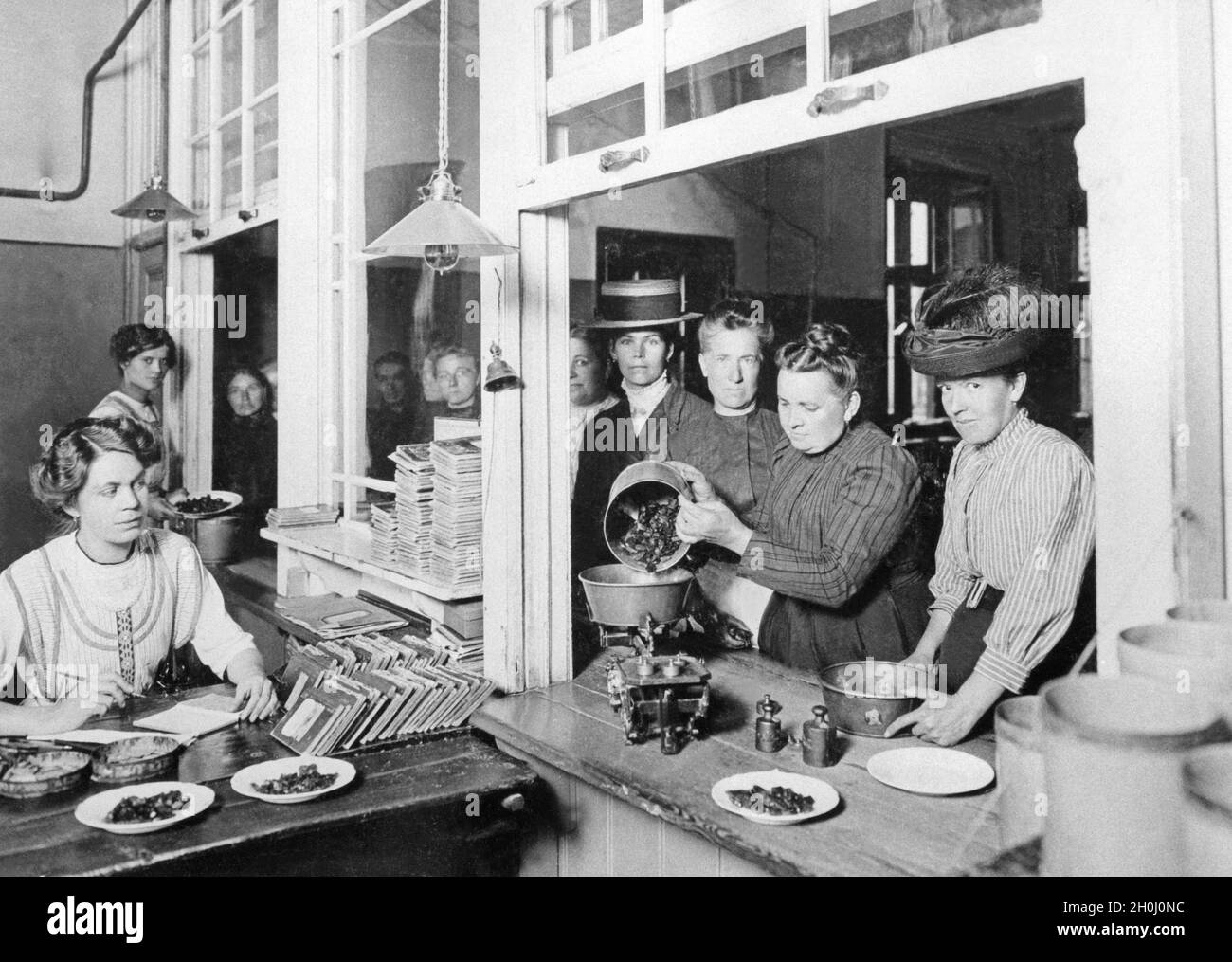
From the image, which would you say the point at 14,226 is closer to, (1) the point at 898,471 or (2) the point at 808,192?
(2) the point at 808,192

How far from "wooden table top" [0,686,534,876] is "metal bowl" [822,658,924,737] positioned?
746 mm

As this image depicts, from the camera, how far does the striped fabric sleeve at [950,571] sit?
96.9 inches

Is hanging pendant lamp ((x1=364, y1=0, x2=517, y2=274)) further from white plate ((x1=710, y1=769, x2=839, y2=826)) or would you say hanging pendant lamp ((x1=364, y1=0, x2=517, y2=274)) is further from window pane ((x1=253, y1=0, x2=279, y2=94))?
window pane ((x1=253, y1=0, x2=279, y2=94))

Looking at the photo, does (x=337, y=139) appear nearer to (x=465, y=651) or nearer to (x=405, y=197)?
(x=405, y=197)

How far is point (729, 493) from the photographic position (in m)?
3.13

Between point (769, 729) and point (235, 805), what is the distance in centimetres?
118

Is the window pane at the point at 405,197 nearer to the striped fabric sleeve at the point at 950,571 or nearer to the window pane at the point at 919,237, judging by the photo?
the window pane at the point at 919,237

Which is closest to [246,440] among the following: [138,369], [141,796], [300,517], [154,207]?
[300,517]

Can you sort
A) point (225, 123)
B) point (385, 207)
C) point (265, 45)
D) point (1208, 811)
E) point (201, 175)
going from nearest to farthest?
point (1208, 811)
point (385, 207)
point (265, 45)
point (225, 123)
point (201, 175)

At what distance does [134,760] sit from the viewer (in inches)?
92.2

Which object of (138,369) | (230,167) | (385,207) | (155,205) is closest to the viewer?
(138,369)

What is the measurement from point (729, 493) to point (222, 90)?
3.50 metres

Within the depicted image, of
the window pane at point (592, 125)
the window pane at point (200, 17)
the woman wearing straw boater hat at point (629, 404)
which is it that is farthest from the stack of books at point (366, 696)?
the window pane at point (200, 17)
